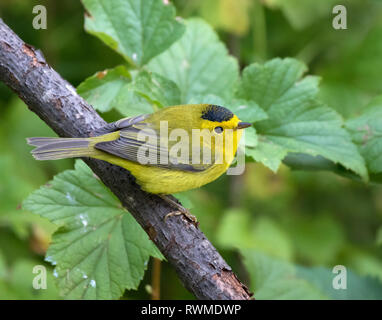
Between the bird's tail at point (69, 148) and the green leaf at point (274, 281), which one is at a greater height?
the bird's tail at point (69, 148)

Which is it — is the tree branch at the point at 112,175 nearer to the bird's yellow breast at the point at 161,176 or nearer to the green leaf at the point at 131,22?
the bird's yellow breast at the point at 161,176

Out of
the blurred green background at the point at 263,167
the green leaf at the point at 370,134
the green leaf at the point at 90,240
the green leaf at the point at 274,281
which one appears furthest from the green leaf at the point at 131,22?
the green leaf at the point at 274,281

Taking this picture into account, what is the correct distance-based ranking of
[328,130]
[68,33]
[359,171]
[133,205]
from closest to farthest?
[133,205] → [359,171] → [328,130] → [68,33]

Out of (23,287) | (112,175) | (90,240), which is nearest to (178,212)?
(112,175)

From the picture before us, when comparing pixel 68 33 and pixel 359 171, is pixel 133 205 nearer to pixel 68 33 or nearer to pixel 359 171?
pixel 359 171

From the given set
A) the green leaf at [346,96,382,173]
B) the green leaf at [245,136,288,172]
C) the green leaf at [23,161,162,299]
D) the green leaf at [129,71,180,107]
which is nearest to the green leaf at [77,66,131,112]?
the green leaf at [129,71,180,107]

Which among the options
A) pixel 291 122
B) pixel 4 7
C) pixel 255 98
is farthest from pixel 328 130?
pixel 4 7

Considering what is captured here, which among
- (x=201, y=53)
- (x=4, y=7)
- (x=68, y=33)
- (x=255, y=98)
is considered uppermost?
(x=4, y=7)
